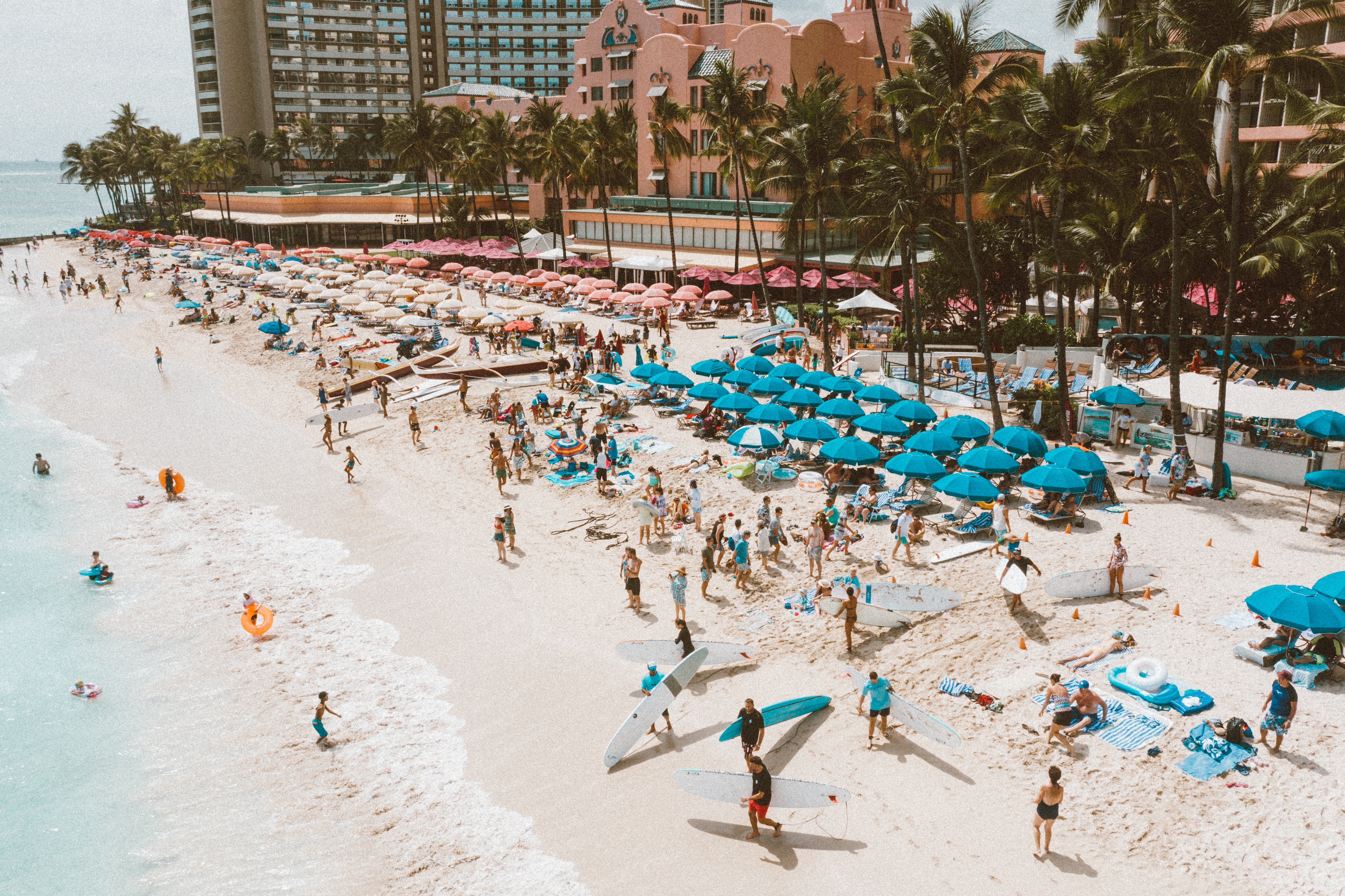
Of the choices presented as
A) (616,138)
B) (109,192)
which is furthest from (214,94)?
(616,138)

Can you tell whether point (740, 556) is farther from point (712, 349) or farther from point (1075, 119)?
point (712, 349)

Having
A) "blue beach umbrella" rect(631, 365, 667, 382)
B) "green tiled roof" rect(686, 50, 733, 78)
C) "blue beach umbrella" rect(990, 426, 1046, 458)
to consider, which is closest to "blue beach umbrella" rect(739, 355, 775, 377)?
"blue beach umbrella" rect(631, 365, 667, 382)

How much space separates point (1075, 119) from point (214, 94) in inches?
5416

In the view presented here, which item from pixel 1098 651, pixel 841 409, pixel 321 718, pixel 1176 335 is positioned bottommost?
pixel 321 718

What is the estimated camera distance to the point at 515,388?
3378 cm

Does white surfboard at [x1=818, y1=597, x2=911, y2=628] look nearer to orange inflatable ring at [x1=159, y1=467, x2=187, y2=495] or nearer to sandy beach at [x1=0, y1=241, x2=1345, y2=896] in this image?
sandy beach at [x1=0, y1=241, x2=1345, y2=896]

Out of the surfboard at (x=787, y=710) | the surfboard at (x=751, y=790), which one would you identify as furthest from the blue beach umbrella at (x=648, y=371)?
the surfboard at (x=751, y=790)

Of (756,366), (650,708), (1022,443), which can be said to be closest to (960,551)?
(1022,443)

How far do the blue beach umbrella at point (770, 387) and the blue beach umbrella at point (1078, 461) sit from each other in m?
9.38

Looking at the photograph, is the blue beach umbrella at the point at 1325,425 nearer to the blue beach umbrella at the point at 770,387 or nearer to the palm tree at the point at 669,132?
the blue beach umbrella at the point at 770,387

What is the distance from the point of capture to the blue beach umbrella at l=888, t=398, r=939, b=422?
74.6 feet

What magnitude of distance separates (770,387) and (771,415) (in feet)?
12.4

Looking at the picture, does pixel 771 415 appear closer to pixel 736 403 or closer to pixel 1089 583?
pixel 736 403

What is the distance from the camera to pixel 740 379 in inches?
1059
